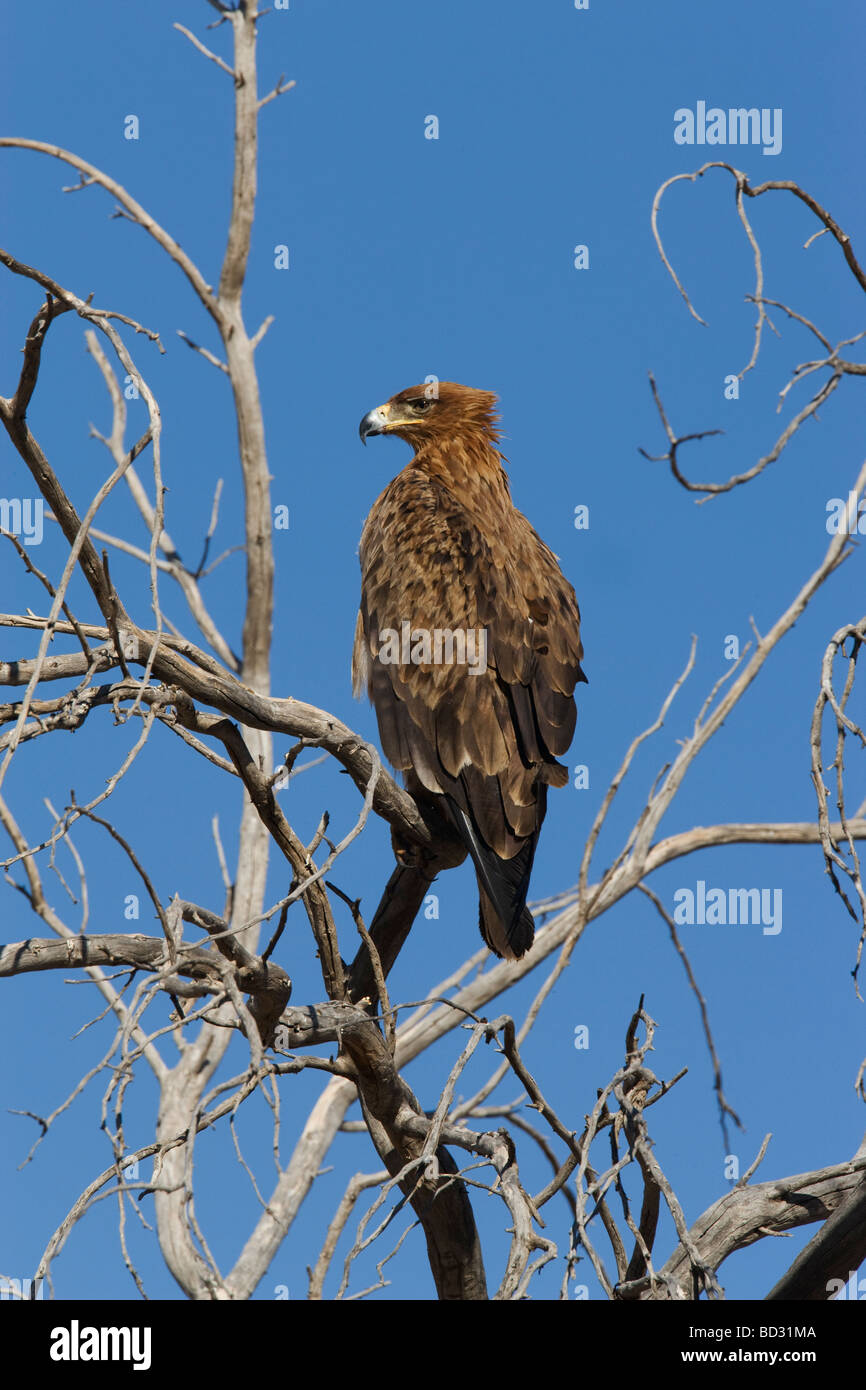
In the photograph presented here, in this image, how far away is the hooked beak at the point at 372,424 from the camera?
6176mm

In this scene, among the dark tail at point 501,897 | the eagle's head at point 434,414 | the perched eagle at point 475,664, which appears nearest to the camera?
the dark tail at point 501,897

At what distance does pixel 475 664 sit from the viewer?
16.3ft

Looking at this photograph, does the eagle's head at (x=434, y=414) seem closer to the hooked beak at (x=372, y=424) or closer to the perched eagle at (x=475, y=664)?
the hooked beak at (x=372, y=424)

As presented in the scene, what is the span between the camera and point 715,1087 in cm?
798

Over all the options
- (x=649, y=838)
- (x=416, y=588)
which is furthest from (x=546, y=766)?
(x=649, y=838)

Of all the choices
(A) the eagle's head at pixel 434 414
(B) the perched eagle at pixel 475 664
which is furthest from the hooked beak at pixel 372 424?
(B) the perched eagle at pixel 475 664

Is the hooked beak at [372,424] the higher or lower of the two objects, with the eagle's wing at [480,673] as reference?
higher

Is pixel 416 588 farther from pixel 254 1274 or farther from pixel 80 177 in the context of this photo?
pixel 80 177

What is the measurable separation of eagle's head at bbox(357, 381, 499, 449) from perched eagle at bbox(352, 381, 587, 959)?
41cm

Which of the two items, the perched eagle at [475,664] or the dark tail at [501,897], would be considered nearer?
the dark tail at [501,897]

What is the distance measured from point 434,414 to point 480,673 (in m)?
1.70

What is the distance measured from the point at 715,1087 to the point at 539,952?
5.06ft

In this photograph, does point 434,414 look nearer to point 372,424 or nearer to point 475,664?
point 372,424

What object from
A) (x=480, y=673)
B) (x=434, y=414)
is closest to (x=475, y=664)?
(x=480, y=673)
